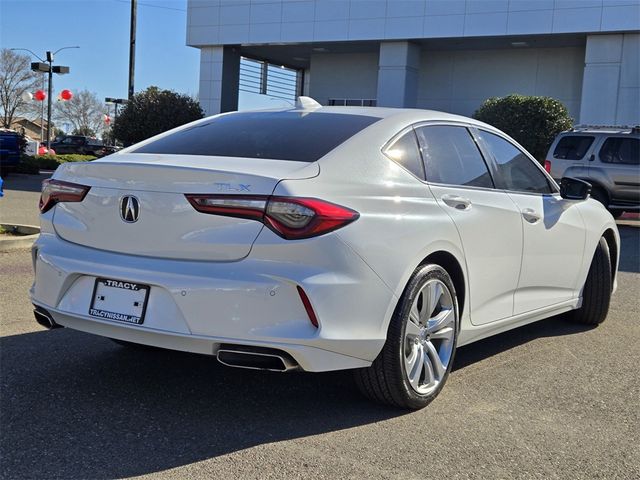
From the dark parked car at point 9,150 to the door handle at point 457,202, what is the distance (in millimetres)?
18438

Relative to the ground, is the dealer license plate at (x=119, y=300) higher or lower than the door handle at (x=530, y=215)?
lower

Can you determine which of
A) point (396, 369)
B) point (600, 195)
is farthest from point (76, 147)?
point (396, 369)

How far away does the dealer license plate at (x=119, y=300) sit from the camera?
3396 millimetres

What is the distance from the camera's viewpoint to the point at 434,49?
98.3ft

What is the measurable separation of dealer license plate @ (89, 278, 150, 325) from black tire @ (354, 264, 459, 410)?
112 cm

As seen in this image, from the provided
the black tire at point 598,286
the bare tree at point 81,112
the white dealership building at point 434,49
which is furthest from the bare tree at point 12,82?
the black tire at point 598,286

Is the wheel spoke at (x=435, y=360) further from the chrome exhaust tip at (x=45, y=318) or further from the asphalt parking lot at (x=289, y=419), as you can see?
the chrome exhaust tip at (x=45, y=318)

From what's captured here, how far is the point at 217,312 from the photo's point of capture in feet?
10.7

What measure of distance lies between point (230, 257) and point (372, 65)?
29.5 meters

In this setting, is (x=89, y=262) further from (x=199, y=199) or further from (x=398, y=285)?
(x=398, y=285)

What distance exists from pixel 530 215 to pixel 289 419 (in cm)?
220

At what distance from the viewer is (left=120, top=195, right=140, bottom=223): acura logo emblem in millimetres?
3516

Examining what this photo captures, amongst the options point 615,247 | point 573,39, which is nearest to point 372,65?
point 573,39

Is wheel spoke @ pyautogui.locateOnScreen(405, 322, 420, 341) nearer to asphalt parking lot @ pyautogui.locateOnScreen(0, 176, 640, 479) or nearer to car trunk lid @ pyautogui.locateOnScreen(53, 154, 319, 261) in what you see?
asphalt parking lot @ pyautogui.locateOnScreen(0, 176, 640, 479)
